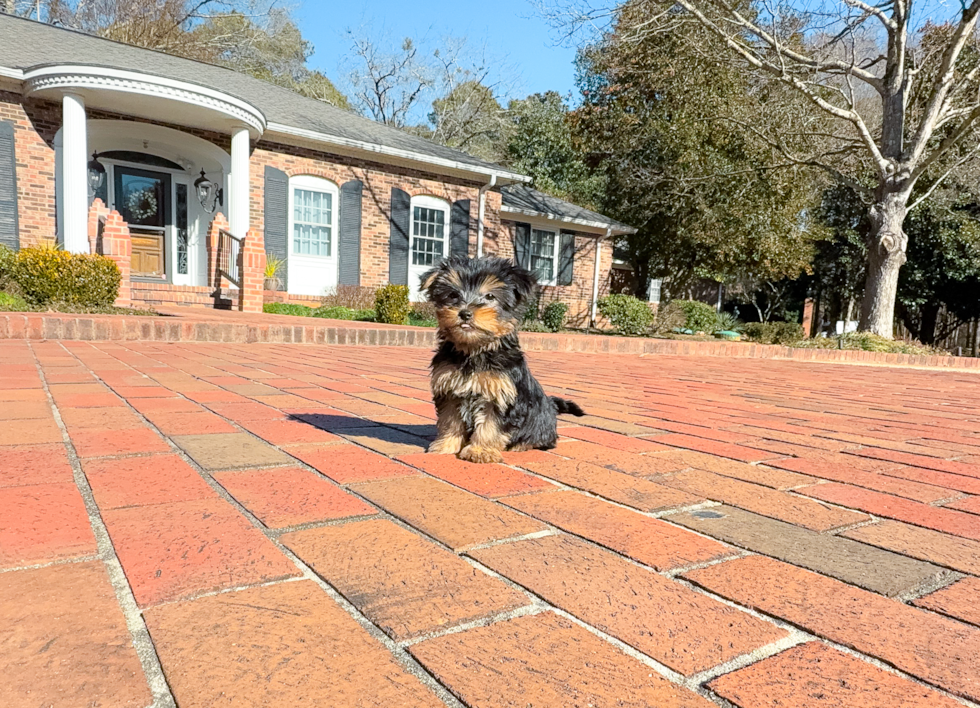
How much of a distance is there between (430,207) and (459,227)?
1.05 m

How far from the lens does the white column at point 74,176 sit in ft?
35.3

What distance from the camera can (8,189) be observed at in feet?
37.0

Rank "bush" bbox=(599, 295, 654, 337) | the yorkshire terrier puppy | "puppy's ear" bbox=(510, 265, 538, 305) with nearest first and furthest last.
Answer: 1. the yorkshire terrier puppy
2. "puppy's ear" bbox=(510, 265, 538, 305)
3. "bush" bbox=(599, 295, 654, 337)

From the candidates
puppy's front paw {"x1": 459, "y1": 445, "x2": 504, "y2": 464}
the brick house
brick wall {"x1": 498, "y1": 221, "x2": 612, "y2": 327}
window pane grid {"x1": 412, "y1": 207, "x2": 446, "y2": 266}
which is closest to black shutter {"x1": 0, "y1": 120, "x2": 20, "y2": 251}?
the brick house

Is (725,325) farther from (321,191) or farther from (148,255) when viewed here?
(148,255)

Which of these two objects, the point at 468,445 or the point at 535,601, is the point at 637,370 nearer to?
the point at 468,445

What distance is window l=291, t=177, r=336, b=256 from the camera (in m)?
14.6

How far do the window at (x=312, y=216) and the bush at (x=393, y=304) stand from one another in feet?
12.3

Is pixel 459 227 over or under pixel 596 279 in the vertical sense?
over

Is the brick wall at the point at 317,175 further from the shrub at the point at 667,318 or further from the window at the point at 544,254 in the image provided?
the shrub at the point at 667,318

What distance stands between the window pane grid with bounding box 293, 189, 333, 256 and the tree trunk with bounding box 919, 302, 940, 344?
2119 cm

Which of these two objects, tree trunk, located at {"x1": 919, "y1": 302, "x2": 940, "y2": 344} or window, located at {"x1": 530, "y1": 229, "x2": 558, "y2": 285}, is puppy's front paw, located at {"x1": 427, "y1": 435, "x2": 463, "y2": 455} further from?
tree trunk, located at {"x1": 919, "y1": 302, "x2": 940, "y2": 344}

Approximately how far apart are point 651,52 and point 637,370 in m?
17.4

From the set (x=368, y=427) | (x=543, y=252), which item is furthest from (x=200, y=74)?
(x=368, y=427)
